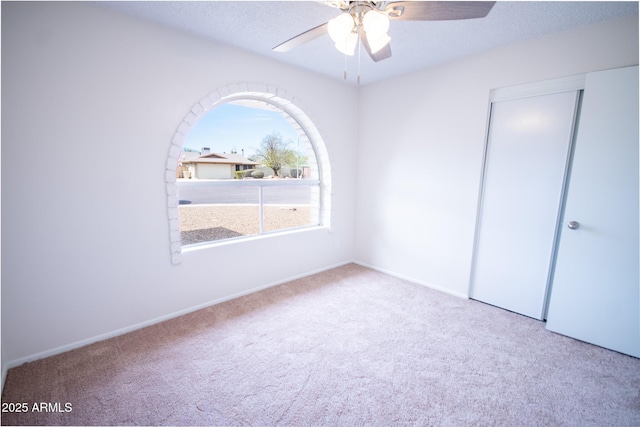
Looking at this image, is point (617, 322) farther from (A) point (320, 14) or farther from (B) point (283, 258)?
(A) point (320, 14)

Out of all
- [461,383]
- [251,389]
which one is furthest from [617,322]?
[251,389]

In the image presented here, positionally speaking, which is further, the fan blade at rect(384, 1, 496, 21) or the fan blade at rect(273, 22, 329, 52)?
the fan blade at rect(273, 22, 329, 52)

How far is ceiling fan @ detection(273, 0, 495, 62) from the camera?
1.21 metres

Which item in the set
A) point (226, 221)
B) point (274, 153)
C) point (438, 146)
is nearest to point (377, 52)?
point (438, 146)

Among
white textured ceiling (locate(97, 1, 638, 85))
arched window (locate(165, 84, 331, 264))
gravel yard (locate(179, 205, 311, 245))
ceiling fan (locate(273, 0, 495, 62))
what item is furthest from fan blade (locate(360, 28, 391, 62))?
gravel yard (locate(179, 205, 311, 245))

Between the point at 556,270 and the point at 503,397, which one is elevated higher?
the point at 556,270

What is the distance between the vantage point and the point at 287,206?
3684 millimetres

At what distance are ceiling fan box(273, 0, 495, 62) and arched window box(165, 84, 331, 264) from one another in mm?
1500

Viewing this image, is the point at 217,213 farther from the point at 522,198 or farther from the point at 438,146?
the point at 522,198

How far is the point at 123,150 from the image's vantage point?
6.84ft

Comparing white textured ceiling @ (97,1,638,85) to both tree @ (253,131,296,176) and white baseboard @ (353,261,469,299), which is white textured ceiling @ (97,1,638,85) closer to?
tree @ (253,131,296,176)

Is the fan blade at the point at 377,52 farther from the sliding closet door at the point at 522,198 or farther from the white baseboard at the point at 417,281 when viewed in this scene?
the white baseboard at the point at 417,281

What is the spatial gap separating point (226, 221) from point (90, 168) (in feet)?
4.50

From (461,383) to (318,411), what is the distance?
94cm
